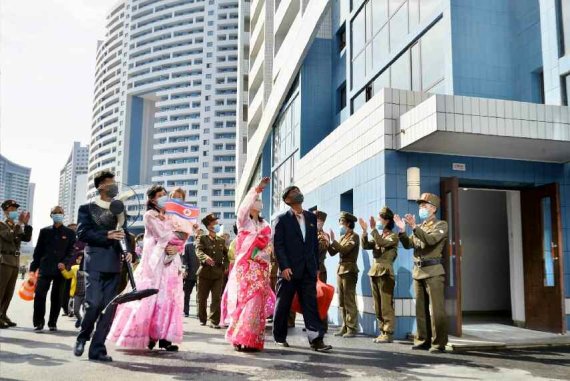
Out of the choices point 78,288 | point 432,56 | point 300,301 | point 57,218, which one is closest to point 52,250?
point 57,218

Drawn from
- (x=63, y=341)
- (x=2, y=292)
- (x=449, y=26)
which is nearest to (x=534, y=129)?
(x=449, y=26)

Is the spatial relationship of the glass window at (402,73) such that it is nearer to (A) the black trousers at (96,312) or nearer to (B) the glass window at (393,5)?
(B) the glass window at (393,5)

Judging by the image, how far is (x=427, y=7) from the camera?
11.5m

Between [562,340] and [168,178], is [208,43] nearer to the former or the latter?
[168,178]

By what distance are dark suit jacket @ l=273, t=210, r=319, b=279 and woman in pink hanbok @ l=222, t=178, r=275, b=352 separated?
0.19 metres

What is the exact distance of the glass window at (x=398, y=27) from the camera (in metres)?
12.7

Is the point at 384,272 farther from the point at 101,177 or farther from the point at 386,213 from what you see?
the point at 101,177

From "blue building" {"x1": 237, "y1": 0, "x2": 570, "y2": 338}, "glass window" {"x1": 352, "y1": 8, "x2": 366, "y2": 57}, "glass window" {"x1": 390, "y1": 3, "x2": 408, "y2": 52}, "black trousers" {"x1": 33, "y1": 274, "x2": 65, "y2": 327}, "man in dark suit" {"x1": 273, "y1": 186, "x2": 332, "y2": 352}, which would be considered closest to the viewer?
"man in dark suit" {"x1": 273, "y1": 186, "x2": 332, "y2": 352}

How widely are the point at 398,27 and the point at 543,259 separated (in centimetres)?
648

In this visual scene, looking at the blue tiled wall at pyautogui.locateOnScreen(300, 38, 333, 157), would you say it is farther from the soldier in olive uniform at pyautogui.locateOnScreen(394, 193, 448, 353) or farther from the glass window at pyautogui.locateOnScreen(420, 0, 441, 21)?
the soldier in olive uniform at pyautogui.locateOnScreen(394, 193, 448, 353)

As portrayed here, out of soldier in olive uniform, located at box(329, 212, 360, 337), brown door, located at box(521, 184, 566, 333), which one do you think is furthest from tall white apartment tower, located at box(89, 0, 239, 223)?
brown door, located at box(521, 184, 566, 333)

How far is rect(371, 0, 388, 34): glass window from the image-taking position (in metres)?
14.0

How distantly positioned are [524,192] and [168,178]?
111692mm

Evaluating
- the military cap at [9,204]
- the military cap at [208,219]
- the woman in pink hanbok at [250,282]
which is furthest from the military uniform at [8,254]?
the woman in pink hanbok at [250,282]
